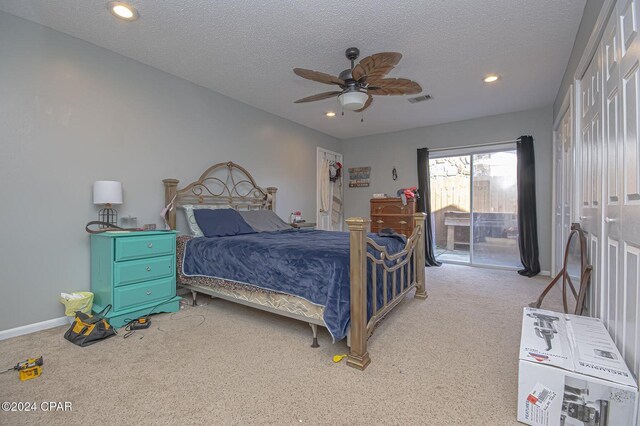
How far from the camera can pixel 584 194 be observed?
93.0 inches

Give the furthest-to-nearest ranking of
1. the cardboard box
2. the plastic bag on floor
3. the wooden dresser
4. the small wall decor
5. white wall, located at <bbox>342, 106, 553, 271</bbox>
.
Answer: the small wall decor → the wooden dresser → white wall, located at <bbox>342, 106, 553, 271</bbox> → the plastic bag on floor → the cardboard box

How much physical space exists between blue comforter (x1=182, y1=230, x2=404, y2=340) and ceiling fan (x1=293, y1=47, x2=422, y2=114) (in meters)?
1.33

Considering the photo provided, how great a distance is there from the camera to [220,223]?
3328 mm

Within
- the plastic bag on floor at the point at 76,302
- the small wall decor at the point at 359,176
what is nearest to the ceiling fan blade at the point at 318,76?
the plastic bag on floor at the point at 76,302

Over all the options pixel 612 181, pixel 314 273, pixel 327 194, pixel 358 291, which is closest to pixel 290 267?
pixel 314 273

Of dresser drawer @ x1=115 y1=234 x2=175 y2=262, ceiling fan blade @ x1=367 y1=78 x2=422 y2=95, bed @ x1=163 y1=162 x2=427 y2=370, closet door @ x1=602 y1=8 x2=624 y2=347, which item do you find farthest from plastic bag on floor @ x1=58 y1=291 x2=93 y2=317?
closet door @ x1=602 y1=8 x2=624 y2=347

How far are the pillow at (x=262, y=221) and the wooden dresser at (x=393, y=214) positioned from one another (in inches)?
80.3

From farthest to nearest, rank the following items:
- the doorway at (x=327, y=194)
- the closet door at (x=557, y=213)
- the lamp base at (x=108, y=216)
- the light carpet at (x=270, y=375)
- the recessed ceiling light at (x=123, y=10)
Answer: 1. the doorway at (x=327, y=194)
2. the closet door at (x=557, y=213)
3. the lamp base at (x=108, y=216)
4. the recessed ceiling light at (x=123, y=10)
5. the light carpet at (x=270, y=375)

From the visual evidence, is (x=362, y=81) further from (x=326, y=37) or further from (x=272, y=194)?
(x=272, y=194)

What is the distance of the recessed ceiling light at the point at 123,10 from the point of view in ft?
7.12

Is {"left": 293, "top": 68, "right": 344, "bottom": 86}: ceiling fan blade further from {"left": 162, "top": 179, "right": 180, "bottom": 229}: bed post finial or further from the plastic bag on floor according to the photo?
the plastic bag on floor

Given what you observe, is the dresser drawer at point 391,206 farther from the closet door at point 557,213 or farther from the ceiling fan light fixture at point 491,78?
the ceiling fan light fixture at point 491,78

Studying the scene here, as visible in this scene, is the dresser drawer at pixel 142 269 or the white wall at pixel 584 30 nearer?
the white wall at pixel 584 30

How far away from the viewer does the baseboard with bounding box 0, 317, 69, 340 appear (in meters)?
2.25
